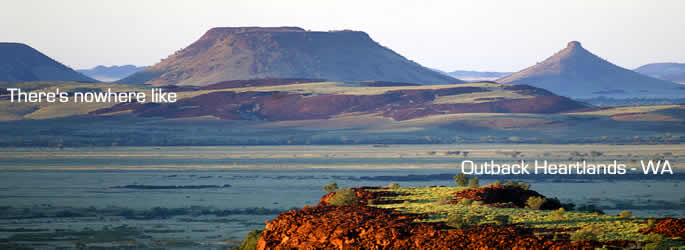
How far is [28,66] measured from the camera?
16300cm

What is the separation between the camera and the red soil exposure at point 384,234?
11.5 metres

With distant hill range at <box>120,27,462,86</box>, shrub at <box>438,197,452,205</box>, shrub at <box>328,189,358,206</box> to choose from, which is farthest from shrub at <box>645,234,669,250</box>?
distant hill range at <box>120,27,462,86</box>

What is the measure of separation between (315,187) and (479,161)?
18.0 meters

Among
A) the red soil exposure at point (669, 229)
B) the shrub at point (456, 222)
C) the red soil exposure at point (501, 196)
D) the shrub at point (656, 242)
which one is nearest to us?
the shrub at point (656, 242)

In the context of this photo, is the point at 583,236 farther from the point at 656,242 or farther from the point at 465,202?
the point at 465,202

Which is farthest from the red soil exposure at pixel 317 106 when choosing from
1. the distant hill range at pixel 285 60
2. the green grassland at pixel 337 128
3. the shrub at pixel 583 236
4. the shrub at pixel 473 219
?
the shrub at pixel 583 236

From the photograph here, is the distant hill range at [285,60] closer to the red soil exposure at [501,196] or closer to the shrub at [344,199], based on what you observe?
the red soil exposure at [501,196]

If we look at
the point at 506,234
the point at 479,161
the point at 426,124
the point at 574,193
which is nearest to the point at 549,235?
the point at 506,234

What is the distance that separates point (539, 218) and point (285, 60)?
156 meters

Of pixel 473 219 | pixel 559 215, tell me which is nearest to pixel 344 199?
pixel 473 219

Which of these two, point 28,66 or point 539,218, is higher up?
point 28,66

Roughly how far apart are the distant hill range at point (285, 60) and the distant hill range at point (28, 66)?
1253cm

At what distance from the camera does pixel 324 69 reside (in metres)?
165

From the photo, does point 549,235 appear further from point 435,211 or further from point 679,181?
point 679,181
